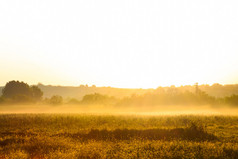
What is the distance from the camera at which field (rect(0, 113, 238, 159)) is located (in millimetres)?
16828

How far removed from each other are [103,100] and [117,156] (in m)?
71.8

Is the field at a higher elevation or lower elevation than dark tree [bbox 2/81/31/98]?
lower

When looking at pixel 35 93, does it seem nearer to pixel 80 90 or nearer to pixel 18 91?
pixel 18 91

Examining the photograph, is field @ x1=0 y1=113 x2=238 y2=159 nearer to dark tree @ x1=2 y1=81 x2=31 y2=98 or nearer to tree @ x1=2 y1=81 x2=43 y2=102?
tree @ x1=2 y1=81 x2=43 y2=102

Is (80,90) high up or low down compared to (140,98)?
up

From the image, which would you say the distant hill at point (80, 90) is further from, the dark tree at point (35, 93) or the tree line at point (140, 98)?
the tree line at point (140, 98)

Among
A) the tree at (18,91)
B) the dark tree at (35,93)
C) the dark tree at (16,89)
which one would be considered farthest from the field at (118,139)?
the dark tree at (35,93)

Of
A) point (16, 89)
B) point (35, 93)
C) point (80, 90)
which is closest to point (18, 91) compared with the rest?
point (16, 89)

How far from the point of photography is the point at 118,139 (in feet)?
78.4

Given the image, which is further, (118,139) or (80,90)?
(80,90)

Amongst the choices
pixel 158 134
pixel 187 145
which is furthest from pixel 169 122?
pixel 187 145

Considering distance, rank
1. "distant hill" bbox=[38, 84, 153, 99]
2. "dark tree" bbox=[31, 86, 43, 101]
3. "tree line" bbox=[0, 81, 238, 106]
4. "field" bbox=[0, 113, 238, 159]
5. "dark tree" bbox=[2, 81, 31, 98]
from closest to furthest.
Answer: "field" bbox=[0, 113, 238, 159]
"tree line" bbox=[0, 81, 238, 106]
"dark tree" bbox=[2, 81, 31, 98]
"dark tree" bbox=[31, 86, 43, 101]
"distant hill" bbox=[38, 84, 153, 99]

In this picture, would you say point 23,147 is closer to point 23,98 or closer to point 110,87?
point 23,98

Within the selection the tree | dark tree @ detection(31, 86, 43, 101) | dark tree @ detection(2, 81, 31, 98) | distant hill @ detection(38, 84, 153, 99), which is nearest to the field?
the tree
